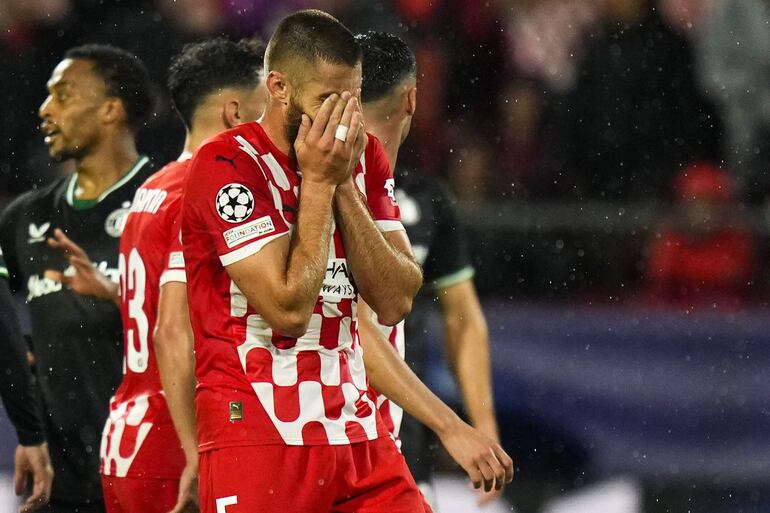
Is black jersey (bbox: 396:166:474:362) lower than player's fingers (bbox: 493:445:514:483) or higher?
higher

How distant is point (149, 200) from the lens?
169 inches

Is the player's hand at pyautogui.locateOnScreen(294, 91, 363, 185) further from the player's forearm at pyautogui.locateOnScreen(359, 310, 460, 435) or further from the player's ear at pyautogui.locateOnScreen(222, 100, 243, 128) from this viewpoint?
the player's ear at pyautogui.locateOnScreen(222, 100, 243, 128)

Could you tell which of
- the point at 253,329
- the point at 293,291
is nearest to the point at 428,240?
the point at 253,329

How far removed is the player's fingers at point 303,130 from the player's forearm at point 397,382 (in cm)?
70

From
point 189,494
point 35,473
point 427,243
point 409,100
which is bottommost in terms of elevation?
point 35,473

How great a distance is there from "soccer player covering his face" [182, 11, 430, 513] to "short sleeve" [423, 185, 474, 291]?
4.92 ft

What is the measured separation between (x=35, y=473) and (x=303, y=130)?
2.08 meters

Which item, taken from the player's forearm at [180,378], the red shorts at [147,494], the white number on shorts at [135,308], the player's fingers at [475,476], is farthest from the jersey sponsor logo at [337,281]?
the red shorts at [147,494]

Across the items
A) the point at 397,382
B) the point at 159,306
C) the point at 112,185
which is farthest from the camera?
the point at 112,185

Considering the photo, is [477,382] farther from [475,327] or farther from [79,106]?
[79,106]

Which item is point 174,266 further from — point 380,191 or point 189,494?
point 380,191

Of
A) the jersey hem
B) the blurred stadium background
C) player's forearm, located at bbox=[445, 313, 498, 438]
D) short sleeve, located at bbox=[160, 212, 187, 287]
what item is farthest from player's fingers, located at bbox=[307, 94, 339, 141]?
the blurred stadium background

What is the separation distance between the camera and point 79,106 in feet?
16.9

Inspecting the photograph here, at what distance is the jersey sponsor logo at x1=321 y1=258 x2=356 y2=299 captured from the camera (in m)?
3.35
